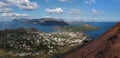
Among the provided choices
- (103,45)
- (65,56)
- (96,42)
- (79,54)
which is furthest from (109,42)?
→ (65,56)

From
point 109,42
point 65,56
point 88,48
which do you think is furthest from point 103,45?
point 65,56

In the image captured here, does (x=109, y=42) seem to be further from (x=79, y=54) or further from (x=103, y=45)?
(x=79, y=54)

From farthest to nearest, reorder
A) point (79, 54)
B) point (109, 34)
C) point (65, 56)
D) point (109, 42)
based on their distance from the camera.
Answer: point (65, 56)
point (79, 54)
point (109, 34)
point (109, 42)

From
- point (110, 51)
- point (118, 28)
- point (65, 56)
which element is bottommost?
point (65, 56)

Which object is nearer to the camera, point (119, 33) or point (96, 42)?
point (119, 33)

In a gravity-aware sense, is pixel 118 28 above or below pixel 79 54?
above

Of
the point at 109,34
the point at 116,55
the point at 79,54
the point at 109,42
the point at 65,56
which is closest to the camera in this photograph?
the point at 116,55

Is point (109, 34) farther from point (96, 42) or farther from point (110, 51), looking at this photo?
point (110, 51)
